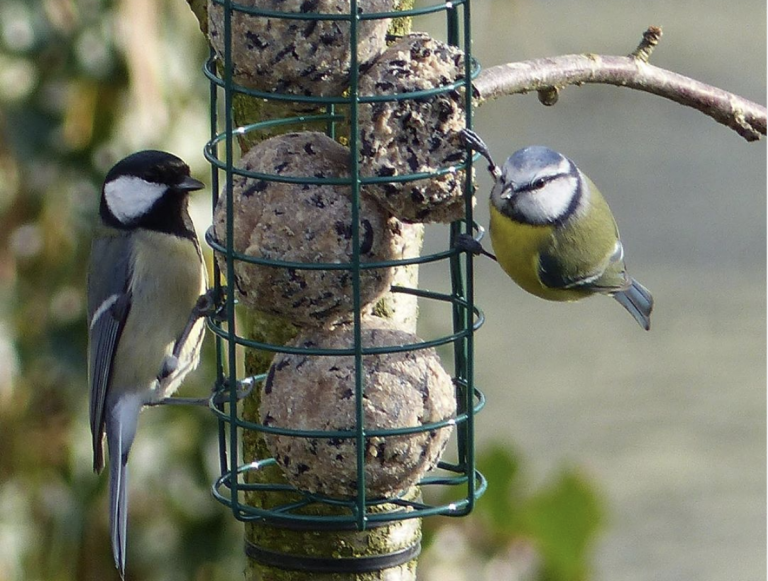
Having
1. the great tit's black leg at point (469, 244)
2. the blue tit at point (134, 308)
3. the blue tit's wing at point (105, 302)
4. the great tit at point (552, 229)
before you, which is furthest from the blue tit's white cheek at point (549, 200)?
the blue tit's wing at point (105, 302)

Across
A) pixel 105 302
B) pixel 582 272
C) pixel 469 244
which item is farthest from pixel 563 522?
pixel 469 244

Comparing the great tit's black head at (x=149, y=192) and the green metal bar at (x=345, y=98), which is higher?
the green metal bar at (x=345, y=98)

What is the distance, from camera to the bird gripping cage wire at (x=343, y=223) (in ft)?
7.06

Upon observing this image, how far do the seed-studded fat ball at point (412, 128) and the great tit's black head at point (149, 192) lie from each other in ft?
2.30

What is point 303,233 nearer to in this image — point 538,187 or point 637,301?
point 538,187

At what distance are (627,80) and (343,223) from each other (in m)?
0.87

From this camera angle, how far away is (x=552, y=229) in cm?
278

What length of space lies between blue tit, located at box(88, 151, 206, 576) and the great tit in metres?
0.68

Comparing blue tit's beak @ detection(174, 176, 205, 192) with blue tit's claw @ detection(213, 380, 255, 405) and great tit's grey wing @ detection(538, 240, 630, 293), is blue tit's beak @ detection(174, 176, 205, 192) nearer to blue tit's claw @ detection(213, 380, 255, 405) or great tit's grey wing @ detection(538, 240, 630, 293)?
blue tit's claw @ detection(213, 380, 255, 405)

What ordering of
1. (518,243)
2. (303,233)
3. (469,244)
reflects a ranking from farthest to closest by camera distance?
(518,243) → (469,244) → (303,233)

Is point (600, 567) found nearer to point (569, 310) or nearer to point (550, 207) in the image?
point (569, 310)

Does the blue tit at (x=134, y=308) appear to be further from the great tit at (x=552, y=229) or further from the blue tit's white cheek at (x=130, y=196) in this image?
the great tit at (x=552, y=229)

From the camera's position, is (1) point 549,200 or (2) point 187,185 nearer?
(1) point 549,200

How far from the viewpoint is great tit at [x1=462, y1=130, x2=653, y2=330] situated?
2.59 m
